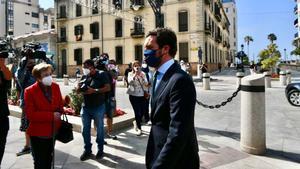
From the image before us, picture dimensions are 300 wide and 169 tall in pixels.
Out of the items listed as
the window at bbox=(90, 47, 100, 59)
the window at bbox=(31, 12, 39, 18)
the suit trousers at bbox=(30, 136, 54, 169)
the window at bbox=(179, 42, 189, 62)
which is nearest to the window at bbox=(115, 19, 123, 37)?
the window at bbox=(90, 47, 100, 59)

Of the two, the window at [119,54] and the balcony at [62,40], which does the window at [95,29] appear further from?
the balcony at [62,40]

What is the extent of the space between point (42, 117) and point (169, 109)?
2.19 m

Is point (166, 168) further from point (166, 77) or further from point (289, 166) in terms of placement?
point (289, 166)

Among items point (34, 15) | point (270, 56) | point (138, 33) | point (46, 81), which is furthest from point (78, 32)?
point (34, 15)

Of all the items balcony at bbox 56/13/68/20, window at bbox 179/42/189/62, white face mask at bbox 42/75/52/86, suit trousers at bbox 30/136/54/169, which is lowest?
suit trousers at bbox 30/136/54/169

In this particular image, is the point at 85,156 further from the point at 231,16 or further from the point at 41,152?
the point at 231,16

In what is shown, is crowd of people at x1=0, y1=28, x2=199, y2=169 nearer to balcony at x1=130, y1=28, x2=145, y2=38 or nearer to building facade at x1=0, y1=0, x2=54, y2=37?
balcony at x1=130, y1=28, x2=145, y2=38

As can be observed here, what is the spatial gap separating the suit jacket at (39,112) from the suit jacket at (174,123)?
1.94 m

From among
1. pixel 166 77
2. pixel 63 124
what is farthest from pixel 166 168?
pixel 63 124

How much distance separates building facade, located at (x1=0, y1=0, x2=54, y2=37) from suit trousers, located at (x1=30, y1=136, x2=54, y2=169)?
75.2 meters

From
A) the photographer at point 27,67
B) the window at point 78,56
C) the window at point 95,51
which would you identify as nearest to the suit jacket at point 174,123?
the photographer at point 27,67

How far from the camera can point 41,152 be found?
3955mm

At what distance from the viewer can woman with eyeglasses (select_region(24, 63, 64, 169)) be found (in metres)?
3.94

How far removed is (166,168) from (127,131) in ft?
17.6
